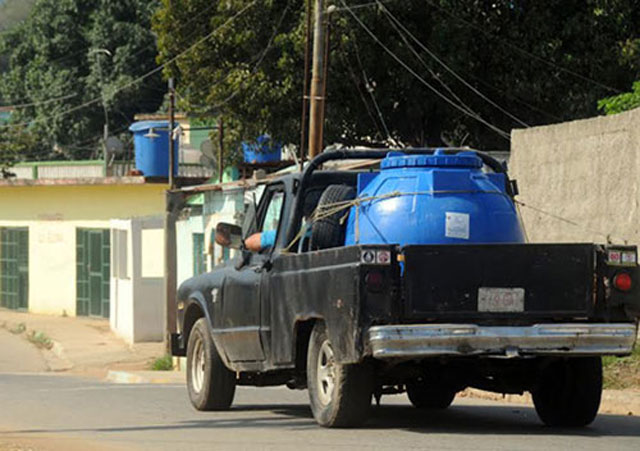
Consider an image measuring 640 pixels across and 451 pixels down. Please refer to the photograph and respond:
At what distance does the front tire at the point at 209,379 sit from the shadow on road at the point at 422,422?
0.12 m

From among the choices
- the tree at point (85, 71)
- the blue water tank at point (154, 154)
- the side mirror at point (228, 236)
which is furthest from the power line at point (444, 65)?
the tree at point (85, 71)

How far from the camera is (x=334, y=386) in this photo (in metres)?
9.59

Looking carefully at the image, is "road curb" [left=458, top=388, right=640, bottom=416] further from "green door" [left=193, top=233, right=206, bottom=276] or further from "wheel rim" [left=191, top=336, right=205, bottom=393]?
"green door" [left=193, top=233, right=206, bottom=276]

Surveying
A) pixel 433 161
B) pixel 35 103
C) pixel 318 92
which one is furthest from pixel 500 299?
pixel 35 103

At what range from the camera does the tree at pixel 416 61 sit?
3052 centimetres

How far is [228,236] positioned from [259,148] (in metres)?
22.2

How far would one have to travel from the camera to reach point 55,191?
39000 millimetres

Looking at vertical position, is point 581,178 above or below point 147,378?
above

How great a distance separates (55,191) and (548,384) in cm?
3009

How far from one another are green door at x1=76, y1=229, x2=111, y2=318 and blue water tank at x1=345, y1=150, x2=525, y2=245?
88.5 ft

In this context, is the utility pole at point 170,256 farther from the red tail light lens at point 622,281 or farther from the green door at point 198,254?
the red tail light lens at point 622,281

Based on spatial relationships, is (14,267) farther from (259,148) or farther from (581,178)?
(581,178)

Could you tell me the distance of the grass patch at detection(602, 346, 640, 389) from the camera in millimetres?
13805

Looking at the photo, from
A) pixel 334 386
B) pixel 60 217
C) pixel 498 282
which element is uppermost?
pixel 498 282
